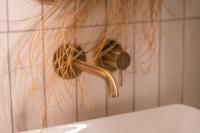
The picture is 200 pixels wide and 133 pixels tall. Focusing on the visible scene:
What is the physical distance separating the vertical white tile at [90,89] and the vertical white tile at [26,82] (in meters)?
0.12

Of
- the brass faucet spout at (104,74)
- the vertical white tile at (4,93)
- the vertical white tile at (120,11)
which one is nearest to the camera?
the brass faucet spout at (104,74)

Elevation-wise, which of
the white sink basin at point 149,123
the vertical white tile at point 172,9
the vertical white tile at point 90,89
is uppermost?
the vertical white tile at point 172,9

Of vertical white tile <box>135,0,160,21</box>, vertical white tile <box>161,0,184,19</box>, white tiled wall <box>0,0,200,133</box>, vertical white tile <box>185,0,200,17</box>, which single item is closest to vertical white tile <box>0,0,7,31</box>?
white tiled wall <box>0,0,200,133</box>

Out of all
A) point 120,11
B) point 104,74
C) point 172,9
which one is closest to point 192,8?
point 172,9

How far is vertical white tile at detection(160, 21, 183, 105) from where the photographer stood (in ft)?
4.04

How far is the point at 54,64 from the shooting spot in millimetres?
1026

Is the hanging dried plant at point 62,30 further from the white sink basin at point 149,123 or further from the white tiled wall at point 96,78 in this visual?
the white sink basin at point 149,123

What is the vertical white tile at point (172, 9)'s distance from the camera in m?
1.21

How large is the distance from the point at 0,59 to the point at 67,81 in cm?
21

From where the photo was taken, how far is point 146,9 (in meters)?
1.16

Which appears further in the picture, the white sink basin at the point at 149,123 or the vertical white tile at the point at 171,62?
the vertical white tile at the point at 171,62

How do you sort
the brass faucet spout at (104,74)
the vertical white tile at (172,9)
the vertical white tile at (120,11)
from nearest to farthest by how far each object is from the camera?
the brass faucet spout at (104,74)
the vertical white tile at (120,11)
the vertical white tile at (172,9)

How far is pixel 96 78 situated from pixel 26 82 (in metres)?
0.22

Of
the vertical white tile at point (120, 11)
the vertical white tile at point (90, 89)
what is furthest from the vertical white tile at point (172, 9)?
the vertical white tile at point (90, 89)
